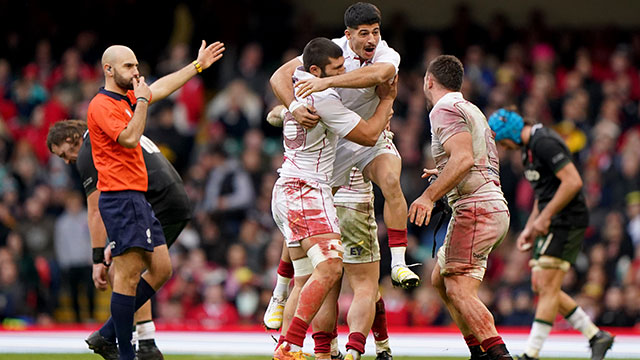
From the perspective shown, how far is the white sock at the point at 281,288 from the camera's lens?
24.0 feet

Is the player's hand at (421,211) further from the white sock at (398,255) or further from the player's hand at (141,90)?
the player's hand at (141,90)

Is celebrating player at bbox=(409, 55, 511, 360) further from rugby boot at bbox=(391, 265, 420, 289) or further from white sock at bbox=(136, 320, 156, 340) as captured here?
white sock at bbox=(136, 320, 156, 340)

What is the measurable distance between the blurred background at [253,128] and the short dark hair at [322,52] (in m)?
5.97

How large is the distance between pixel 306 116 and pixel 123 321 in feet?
6.17

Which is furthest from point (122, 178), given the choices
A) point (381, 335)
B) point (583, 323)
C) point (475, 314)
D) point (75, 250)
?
point (75, 250)

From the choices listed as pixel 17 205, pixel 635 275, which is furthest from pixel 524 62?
pixel 17 205

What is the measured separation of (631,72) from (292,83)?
32.1 feet

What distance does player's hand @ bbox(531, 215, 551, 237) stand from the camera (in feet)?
26.8

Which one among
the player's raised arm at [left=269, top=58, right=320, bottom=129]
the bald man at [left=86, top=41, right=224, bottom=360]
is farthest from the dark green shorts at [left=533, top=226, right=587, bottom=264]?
the bald man at [left=86, top=41, right=224, bottom=360]

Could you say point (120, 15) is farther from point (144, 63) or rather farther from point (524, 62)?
point (524, 62)

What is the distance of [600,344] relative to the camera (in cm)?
820

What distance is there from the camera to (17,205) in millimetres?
13531

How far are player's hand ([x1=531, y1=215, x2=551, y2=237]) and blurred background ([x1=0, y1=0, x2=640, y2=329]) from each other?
3489 mm

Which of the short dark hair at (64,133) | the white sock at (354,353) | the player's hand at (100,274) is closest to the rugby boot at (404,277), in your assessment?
the white sock at (354,353)
